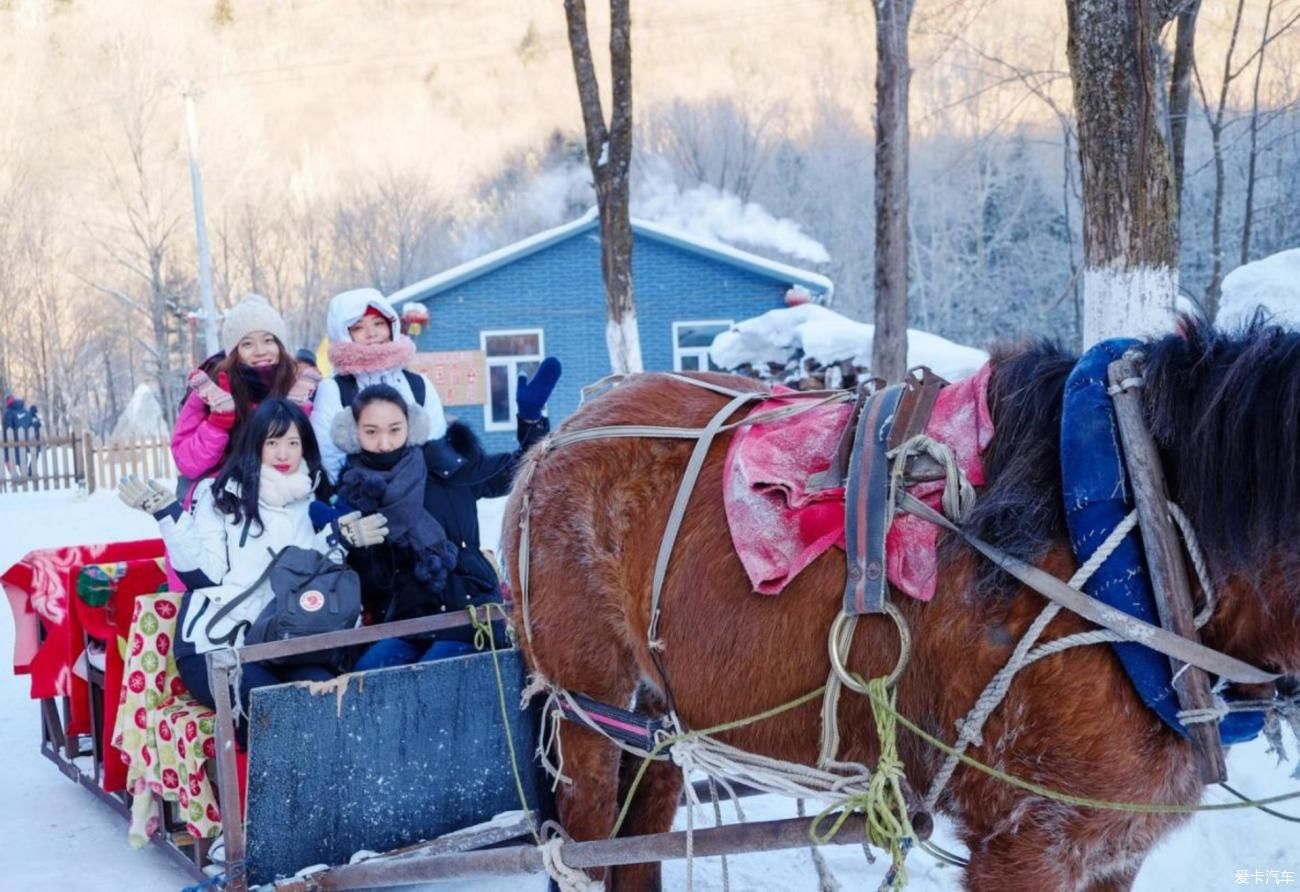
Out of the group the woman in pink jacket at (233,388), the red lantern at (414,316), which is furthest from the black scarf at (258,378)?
the red lantern at (414,316)

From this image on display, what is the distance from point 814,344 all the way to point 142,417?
878 inches

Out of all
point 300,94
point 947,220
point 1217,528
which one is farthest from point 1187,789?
point 300,94

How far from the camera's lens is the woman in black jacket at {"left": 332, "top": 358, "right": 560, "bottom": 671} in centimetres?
375

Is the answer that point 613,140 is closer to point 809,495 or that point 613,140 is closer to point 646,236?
point 809,495

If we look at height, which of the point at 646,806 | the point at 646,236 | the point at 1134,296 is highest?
the point at 1134,296

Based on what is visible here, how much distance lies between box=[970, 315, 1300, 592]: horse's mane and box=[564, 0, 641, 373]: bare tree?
29.5 ft

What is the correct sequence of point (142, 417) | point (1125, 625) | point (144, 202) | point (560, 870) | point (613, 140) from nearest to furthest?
1. point (1125, 625)
2. point (560, 870)
3. point (613, 140)
4. point (144, 202)
5. point (142, 417)

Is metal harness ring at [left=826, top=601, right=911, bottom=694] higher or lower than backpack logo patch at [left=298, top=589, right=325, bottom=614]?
higher

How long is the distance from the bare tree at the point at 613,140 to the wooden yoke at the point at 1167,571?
30.2 ft

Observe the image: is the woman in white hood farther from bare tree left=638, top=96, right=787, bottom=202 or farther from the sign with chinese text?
bare tree left=638, top=96, right=787, bottom=202

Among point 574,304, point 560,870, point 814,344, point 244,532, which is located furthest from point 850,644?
point 574,304

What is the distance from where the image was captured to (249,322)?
4426 millimetres

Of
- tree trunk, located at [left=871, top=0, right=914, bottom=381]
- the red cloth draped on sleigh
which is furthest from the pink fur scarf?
tree trunk, located at [left=871, top=0, right=914, bottom=381]

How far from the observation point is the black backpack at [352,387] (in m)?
4.25
